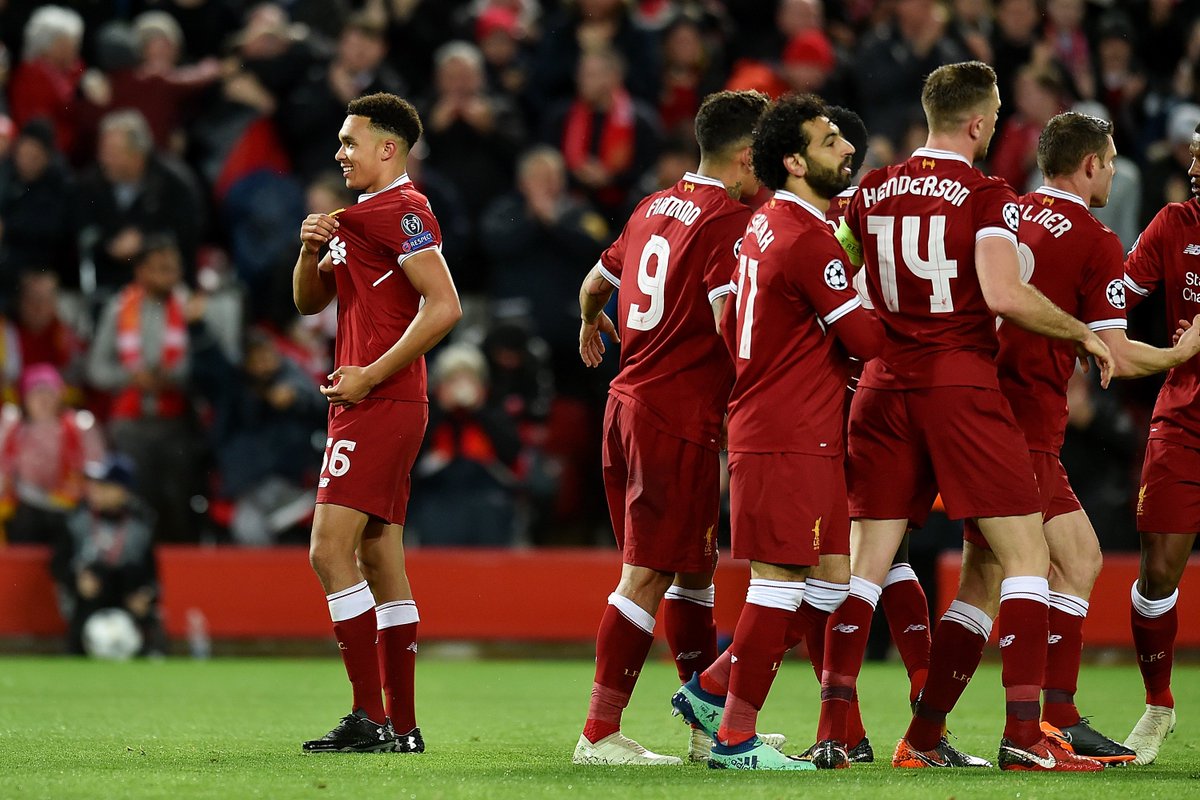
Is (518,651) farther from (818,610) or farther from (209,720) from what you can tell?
(818,610)

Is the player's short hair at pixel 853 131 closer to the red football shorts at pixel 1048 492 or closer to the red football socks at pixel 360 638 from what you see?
the red football shorts at pixel 1048 492

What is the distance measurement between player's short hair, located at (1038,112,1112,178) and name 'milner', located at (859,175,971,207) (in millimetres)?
792

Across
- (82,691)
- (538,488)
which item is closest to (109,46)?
(538,488)

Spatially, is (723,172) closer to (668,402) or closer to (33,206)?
(668,402)

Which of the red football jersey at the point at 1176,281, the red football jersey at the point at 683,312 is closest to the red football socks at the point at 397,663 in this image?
the red football jersey at the point at 683,312

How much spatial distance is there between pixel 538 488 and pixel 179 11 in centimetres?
615

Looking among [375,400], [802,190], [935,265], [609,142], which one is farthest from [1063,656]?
[609,142]

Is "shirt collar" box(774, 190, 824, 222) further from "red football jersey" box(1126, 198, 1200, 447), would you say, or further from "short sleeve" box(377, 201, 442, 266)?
"red football jersey" box(1126, 198, 1200, 447)

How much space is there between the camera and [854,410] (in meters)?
6.91

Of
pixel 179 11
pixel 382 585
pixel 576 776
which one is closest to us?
pixel 576 776

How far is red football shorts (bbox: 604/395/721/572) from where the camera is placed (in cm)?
677

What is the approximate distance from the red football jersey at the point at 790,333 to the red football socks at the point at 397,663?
1.72 m

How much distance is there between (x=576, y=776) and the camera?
6250 mm

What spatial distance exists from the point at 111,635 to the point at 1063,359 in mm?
8827
